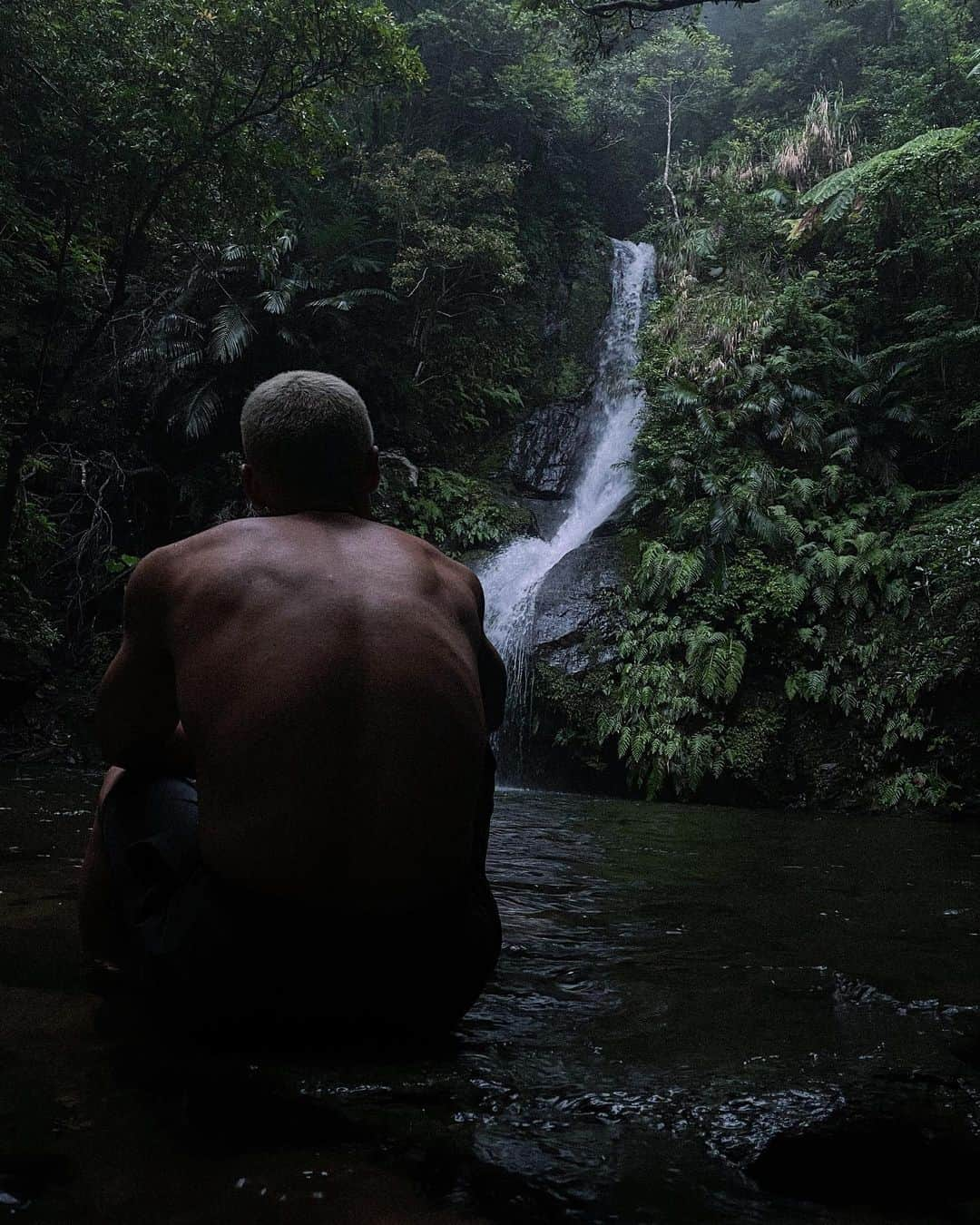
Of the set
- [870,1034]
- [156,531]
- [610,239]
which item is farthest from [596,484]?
[870,1034]

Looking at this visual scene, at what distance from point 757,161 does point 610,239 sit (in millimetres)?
4129

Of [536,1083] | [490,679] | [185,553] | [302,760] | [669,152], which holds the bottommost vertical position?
[536,1083]

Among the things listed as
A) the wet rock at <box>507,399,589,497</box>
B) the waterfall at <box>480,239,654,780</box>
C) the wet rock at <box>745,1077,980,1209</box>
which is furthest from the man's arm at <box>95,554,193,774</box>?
the wet rock at <box>507,399,589,497</box>

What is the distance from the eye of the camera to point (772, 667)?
10.4 meters

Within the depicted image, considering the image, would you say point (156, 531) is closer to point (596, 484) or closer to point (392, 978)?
point (596, 484)

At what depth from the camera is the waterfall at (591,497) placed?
1096 cm

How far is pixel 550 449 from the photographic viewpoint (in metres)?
17.0

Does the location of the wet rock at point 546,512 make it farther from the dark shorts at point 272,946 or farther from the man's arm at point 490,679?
the dark shorts at point 272,946

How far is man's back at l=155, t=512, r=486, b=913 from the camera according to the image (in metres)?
1.56

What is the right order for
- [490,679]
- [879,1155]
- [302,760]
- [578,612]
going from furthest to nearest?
[578,612]
[490,679]
[302,760]
[879,1155]

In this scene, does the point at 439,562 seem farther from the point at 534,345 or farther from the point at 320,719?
the point at 534,345

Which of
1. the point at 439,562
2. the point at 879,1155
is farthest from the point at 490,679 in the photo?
the point at 879,1155

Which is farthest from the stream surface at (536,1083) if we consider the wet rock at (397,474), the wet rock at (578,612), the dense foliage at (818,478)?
the wet rock at (397,474)

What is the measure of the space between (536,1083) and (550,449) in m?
15.9
